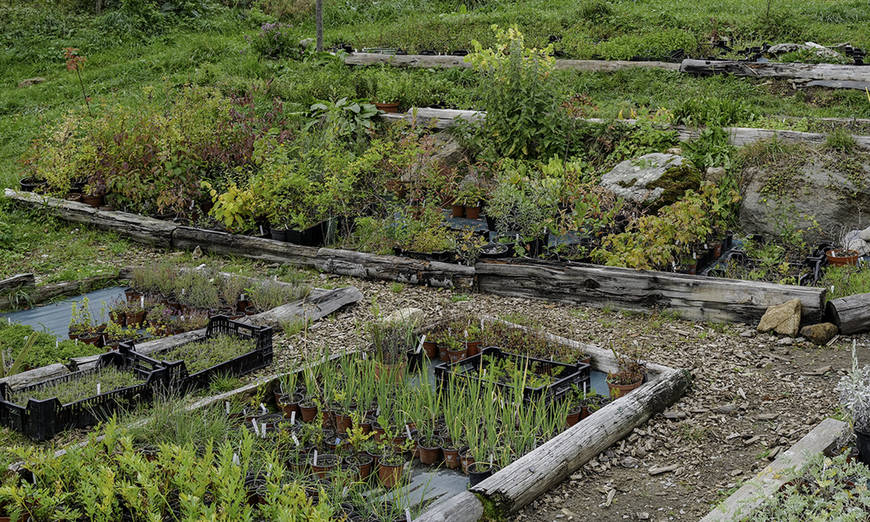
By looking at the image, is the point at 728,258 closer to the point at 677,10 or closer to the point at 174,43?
the point at 677,10

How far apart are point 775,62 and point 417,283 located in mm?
7620

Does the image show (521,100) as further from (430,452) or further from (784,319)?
(430,452)

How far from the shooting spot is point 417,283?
8.18 meters

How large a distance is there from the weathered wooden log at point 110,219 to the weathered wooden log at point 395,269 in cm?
208

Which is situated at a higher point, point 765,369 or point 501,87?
point 501,87

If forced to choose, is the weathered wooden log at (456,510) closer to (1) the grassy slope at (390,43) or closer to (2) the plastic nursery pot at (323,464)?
(2) the plastic nursery pot at (323,464)

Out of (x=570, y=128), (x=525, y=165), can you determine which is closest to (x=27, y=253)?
(x=525, y=165)

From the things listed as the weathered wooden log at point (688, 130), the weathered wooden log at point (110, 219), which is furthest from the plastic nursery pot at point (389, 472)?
the weathered wooden log at point (688, 130)

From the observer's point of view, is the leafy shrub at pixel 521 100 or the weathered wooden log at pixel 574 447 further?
the leafy shrub at pixel 521 100

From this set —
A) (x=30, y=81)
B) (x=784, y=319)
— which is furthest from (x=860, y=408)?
(x=30, y=81)

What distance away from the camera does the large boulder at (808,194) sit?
8.63 metres

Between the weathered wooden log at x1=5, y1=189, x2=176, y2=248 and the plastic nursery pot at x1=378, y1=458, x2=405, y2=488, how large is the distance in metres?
5.50

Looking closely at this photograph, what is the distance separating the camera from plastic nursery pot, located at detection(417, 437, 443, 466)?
5.09 meters

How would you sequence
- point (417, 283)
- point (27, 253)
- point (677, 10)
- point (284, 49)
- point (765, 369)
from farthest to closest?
point (677, 10) < point (284, 49) < point (27, 253) < point (417, 283) < point (765, 369)
